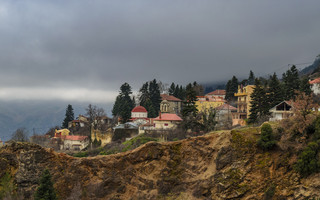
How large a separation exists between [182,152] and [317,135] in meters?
11.7

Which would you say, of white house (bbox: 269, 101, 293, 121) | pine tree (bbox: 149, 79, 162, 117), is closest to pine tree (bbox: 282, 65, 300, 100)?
white house (bbox: 269, 101, 293, 121)

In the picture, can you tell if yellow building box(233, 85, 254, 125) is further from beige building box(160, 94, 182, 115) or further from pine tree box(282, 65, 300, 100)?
beige building box(160, 94, 182, 115)

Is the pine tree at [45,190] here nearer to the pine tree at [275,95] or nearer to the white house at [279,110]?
the white house at [279,110]

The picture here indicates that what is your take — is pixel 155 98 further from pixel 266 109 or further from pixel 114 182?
pixel 114 182

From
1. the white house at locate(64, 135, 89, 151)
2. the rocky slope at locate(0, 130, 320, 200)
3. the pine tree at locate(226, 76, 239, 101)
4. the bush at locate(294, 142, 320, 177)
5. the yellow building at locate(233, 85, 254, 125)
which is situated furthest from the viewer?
the pine tree at locate(226, 76, 239, 101)

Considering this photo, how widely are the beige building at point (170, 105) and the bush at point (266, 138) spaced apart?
44.9 m

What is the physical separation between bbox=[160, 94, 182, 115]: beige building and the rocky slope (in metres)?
41.0

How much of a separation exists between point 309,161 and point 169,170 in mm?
11937

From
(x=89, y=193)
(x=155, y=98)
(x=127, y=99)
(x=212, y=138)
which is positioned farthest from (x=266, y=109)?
(x=127, y=99)

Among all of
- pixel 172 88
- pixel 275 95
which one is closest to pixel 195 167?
pixel 275 95

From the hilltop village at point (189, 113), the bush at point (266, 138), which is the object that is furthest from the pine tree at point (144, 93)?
the bush at point (266, 138)

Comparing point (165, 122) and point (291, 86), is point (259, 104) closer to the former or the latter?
point (291, 86)

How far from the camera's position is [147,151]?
85.0 feet

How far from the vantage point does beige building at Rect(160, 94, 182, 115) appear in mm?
66938
